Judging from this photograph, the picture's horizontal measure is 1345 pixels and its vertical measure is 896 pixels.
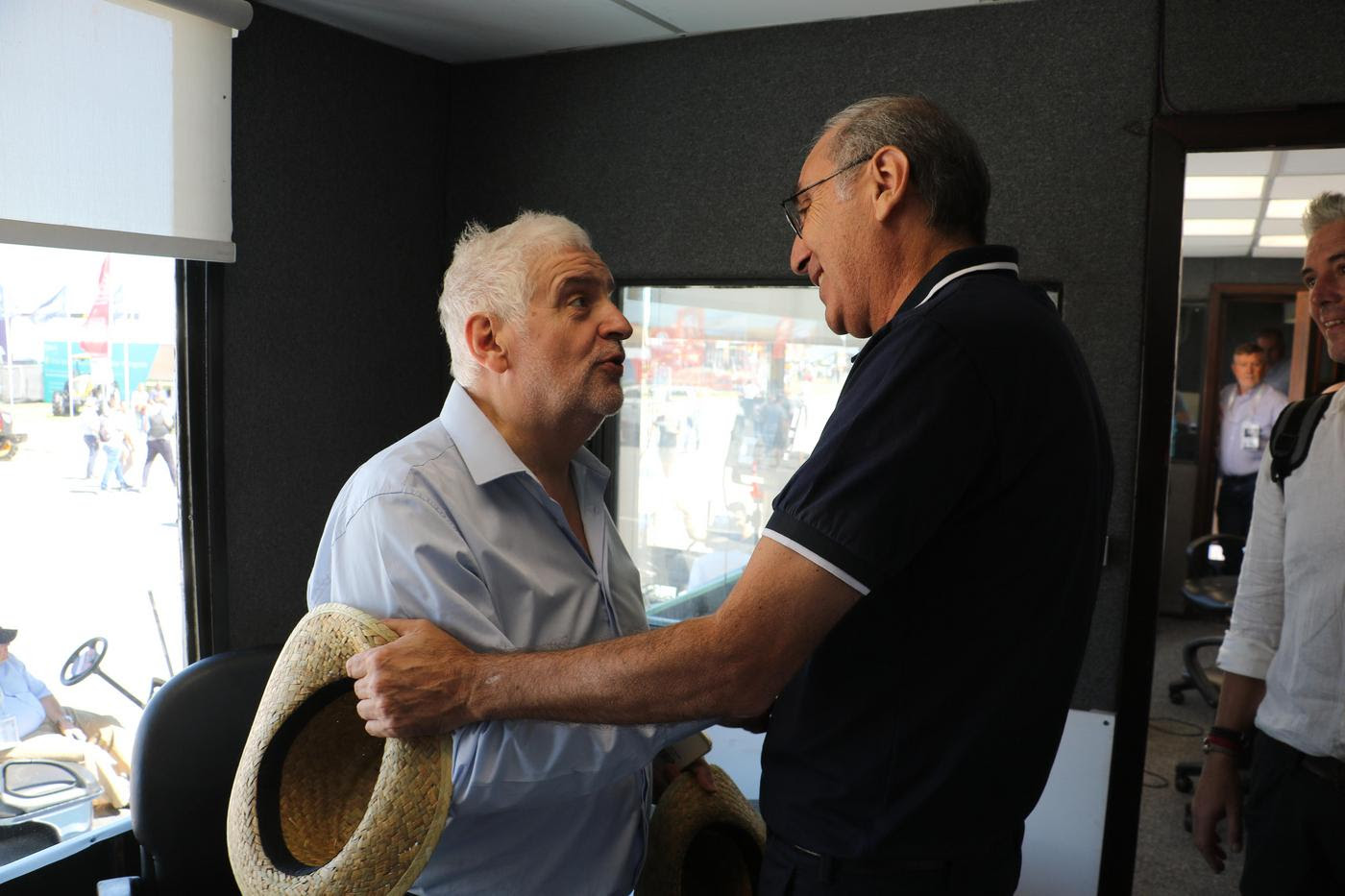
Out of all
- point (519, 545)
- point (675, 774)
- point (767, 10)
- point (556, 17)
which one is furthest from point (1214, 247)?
point (519, 545)

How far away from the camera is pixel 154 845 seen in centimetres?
182

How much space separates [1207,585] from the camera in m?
3.22

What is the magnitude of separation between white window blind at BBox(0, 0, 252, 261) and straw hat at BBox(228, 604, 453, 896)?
135 cm

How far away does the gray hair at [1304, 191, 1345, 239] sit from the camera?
73.8 inches

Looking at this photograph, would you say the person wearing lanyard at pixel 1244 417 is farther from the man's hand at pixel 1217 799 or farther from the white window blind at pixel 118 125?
the white window blind at pixel 118 125

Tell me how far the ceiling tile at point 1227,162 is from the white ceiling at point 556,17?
24.7 inches

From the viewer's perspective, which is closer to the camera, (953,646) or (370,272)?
(953,646)

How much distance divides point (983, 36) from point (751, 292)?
88 cm

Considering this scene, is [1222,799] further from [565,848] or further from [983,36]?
[983,36]

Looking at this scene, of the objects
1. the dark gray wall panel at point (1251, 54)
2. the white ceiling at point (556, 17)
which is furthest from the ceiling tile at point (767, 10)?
the dark gray wall panel at point (1251, 54)

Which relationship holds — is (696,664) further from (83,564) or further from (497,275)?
(83,564)

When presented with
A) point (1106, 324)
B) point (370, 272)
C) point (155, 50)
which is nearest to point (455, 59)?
point (370, 272)

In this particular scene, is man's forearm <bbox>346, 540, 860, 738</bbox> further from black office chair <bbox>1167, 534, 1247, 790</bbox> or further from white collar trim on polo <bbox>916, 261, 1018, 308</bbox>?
black office chair <bbox>1167, 534, 1247, 790</bbox>

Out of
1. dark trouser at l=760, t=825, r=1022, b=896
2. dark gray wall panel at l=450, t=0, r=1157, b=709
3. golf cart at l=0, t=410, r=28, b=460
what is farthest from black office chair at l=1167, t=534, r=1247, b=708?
golf cart at l=0, t=410, r=28, b=460
